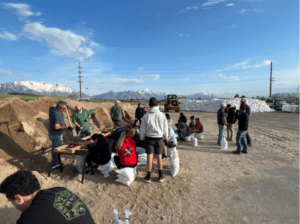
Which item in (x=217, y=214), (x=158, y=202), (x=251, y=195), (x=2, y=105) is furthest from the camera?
(x=2, y=105)

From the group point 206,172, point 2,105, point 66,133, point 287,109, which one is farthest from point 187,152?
point 287,109

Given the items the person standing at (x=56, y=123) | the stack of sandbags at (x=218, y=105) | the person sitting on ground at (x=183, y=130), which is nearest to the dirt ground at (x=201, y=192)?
the person standing at (x=56, y=123)

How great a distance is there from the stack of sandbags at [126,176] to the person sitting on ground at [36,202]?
7.57ft

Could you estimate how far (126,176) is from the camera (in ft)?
12.1

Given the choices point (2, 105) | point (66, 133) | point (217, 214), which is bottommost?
point (217, 214)

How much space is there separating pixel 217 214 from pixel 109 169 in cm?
270

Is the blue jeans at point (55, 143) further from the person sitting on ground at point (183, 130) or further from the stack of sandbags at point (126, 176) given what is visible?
the person sitting on ground at point (183, 130)

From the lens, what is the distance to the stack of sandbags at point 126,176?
3689 millimetres

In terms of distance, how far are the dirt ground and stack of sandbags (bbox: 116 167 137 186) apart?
0.12 m

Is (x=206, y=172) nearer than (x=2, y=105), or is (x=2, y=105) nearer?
(x=206, y=172)

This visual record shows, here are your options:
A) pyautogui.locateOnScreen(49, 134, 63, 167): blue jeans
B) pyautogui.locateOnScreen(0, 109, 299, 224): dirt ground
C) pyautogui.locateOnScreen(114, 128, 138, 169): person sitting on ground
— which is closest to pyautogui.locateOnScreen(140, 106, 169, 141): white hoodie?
pyautogui.locateOnScreen(114, 128, 138, 169): person sitting on ground

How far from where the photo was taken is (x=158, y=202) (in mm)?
3133

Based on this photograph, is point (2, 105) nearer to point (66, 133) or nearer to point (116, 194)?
point (66, 133)

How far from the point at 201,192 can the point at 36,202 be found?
3.19 m
